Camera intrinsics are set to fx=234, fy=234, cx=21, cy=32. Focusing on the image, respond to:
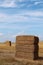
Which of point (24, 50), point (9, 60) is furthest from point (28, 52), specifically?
point (9, 60)

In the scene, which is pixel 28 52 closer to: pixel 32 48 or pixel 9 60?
pixel 32 48

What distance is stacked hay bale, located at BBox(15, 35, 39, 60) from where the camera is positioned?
14727 millimetres

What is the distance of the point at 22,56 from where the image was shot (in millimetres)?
15078

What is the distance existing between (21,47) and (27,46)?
1.57ft

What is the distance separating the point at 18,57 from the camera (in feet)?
50.1

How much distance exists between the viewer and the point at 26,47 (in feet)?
48.7

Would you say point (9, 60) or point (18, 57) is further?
point (18, 57)

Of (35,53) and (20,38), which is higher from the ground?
(20,38)

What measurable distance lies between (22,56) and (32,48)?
0.90 metres

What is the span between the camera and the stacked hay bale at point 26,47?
48.3 feet

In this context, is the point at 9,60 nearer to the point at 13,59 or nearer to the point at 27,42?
the point at 13,59

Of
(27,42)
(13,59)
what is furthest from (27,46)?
(13,59)

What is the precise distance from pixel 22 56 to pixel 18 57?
0.33 m

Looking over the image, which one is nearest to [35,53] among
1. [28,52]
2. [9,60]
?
[28,52]
